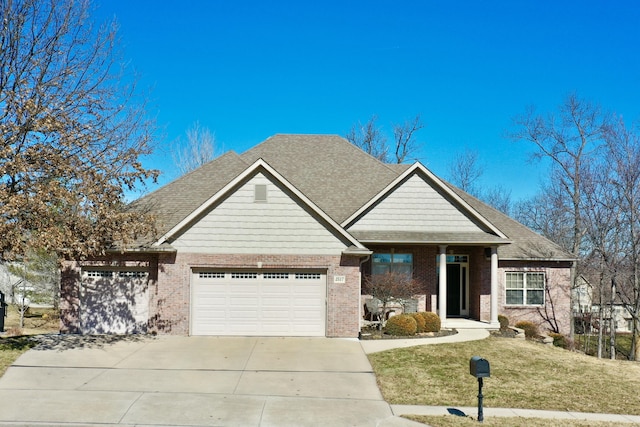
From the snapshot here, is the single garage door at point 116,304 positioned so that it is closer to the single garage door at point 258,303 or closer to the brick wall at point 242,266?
the brick wall at point 242,266

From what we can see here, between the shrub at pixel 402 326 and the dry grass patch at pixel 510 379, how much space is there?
1.63 meters

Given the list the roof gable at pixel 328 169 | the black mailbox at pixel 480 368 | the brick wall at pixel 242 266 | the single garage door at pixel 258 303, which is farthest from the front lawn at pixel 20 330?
the roof gable at pixel 328 169

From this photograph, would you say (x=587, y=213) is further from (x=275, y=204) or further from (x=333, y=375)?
(x=333, y=375)

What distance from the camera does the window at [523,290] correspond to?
2119 cm

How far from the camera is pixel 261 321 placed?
16344 millimetres

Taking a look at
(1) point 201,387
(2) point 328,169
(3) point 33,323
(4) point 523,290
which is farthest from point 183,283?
(3) point 33,323

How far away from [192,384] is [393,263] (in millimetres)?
10910

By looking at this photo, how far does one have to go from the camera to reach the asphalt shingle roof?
18656mm

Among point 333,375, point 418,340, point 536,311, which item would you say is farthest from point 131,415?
point 536,311

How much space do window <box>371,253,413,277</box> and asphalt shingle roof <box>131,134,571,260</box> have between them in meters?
1.35

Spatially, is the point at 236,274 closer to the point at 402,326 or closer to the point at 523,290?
the point at 402,326

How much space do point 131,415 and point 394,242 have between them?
38.4 feet

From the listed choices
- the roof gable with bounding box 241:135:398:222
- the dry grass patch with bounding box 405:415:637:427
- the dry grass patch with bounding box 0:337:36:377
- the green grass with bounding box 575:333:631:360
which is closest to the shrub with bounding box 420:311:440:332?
the roof gable with bounding box 241:135:398:222

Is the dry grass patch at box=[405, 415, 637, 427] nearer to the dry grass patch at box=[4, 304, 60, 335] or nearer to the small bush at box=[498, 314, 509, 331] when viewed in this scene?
the small bush at box=[498, 314, 509, 331]
